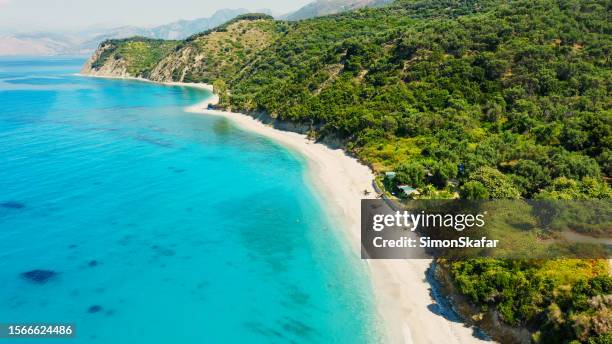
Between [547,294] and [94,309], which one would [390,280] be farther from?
[94,309]

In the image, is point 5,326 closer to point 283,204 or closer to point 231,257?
point 231,257

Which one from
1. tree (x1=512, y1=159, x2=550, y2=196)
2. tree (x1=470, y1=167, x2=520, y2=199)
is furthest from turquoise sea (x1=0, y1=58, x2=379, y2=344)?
tree (x1=512, y1=159, x2=550, y2=196)

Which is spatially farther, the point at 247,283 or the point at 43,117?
the point at 43,117

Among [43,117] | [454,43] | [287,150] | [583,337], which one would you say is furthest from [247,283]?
[43,117]

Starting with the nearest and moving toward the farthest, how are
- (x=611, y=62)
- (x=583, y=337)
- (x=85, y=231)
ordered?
1. (x=583, y=337)
2. (x=85, y=231)
3. (x=611, y=62)

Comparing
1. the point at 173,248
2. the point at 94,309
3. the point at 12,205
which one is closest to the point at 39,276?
the point at 94,309

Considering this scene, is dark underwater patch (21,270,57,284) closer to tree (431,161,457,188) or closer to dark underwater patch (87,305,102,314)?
dark underwater patch (87,305,102,314)

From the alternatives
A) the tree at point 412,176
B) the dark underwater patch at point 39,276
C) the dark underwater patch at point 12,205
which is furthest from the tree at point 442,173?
the dark underwater patch at point 12,205

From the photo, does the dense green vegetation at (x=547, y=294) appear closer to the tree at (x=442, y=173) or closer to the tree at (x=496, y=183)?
the tree at (x=496, y=183)
